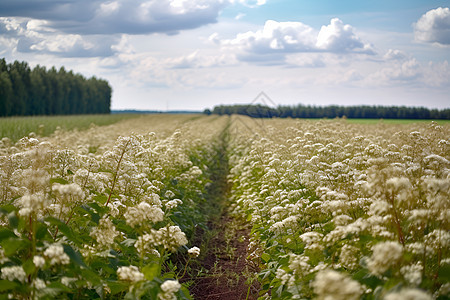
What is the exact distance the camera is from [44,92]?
73562mm

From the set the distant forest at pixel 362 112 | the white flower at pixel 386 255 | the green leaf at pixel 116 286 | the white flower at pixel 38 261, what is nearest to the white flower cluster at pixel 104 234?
Result: the green leaf at pixel 116 286

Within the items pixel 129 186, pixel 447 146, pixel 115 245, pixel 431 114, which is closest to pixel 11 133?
pixel 129 186

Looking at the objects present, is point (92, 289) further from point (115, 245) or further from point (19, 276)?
point (19, 276)

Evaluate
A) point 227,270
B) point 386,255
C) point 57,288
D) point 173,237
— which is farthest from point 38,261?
point 227,270

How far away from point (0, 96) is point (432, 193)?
66398 mm

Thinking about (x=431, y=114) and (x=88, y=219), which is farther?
(x=431, y=114)

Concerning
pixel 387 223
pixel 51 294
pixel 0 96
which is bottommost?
pixel 51 294

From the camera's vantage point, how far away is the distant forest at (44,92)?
61656 millimetres

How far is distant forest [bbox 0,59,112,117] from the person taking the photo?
6166cm

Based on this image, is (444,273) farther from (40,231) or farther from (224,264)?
(224,264)

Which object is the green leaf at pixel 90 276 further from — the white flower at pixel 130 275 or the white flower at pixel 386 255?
the white flower at pixel 386 255

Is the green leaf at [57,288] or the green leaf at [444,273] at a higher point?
the green leaf at [444,273]

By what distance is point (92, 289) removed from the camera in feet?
14.1

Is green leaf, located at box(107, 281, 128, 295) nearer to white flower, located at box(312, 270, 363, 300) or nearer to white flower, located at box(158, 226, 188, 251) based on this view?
white flower, located at box(158, 226, 188, 251)
